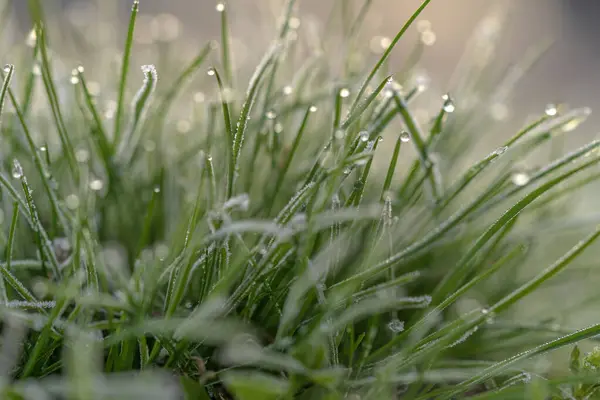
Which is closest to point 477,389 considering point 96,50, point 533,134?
point 533,134

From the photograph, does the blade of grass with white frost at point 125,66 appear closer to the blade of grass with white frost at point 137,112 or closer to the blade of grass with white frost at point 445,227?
the blade of grass with white frost at point 137,112

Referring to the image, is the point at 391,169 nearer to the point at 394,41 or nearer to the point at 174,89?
the point at 394,41

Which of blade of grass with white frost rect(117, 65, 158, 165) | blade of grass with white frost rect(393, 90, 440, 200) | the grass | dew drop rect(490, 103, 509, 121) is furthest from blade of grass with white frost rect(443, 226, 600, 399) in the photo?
dew drop rect(490, 103, 509, 121)

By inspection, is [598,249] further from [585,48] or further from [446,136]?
[585,48]

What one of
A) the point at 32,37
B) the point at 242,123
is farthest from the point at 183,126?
the point at 242,123

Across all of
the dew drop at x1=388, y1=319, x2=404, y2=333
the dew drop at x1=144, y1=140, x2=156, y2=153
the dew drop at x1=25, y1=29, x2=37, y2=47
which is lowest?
the dew drop at x1=388, y1=319, x2=404, y2=333

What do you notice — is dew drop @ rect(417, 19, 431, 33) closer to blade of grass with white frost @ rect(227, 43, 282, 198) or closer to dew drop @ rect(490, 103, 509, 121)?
dew drop @ rect(490, 103, 509, 121)

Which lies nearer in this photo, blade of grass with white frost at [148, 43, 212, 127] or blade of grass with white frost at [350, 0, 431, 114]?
blade of grass with white frost at [350, 0, 431, 114]

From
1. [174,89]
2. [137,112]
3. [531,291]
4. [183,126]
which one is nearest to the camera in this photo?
[531,291]

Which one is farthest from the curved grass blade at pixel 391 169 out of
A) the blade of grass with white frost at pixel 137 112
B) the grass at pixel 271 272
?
the blade of grass with white frost at pixel 137 112
